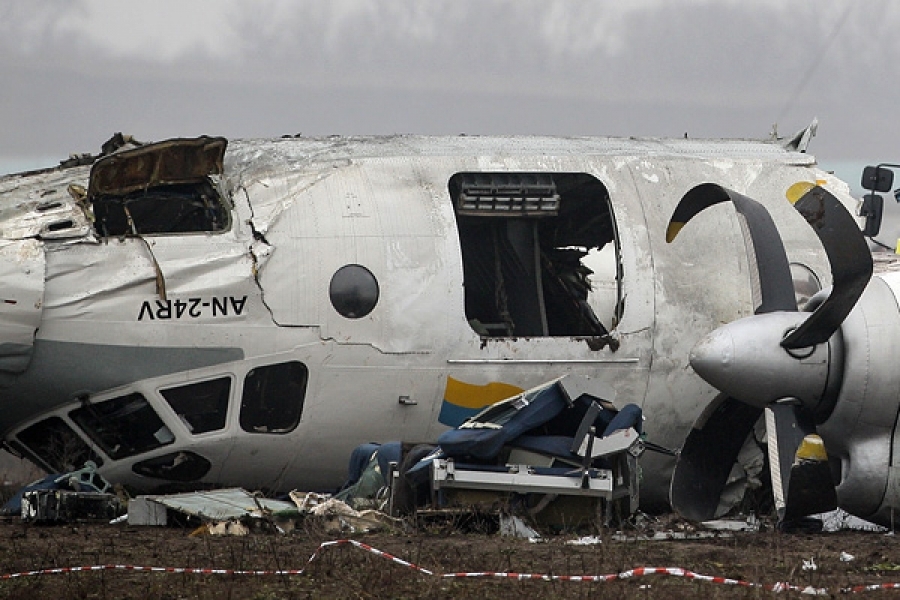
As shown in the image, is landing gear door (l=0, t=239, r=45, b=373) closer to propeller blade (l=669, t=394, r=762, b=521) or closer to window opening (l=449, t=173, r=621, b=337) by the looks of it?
window opening (l=449, t=173, r=621, b=337)

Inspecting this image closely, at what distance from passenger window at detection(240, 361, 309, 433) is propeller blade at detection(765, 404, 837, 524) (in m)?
4.66

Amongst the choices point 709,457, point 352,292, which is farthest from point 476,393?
point 709,457

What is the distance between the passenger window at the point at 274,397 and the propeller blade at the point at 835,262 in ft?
16.1

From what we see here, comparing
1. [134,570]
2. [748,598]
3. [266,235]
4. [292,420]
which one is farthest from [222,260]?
[748,598]

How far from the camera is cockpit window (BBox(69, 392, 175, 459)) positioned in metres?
15.5

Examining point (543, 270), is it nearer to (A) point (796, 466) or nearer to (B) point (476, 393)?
(B) point (476, 393)

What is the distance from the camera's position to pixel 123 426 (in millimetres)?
15617

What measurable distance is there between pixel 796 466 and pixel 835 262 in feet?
6.15

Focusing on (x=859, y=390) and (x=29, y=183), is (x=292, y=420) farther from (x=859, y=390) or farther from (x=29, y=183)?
(x=859, y=390)

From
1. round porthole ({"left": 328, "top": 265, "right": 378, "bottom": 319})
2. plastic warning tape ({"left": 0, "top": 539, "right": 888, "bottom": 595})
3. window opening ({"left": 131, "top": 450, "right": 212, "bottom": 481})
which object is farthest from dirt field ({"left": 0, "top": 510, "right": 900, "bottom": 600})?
round porthole ({"left": 328, "top": 265, "right": 378, "bottom": 319})

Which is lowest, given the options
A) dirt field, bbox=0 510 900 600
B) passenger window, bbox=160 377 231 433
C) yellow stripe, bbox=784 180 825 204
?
dirt field, bbox=0 510 900 600

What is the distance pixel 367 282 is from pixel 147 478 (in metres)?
2.99

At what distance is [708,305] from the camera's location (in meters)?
16.8

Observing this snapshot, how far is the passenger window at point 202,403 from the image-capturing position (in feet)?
50.9
